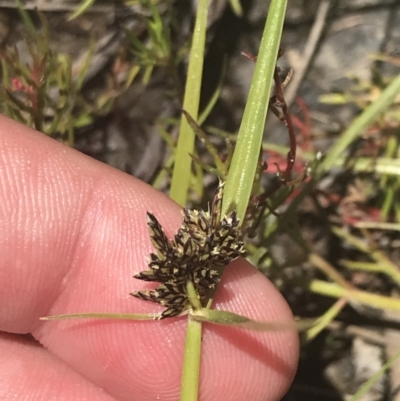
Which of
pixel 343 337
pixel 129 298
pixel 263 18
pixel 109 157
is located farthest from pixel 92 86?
pixel 343 337

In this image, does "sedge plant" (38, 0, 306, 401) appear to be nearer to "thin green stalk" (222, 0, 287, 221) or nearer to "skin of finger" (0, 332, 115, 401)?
"thin green stalk" (222, 0, 287, 221)

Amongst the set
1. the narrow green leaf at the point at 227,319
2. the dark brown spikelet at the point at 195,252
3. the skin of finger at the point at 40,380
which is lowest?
the skin of finger at the point at 40,380

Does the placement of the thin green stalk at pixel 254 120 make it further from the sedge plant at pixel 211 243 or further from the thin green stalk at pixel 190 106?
the thin green stalk at pixel 190 106

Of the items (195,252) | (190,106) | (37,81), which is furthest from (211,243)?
(37,81)

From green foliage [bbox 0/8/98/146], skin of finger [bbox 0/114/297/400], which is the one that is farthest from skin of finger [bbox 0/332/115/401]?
green foliage [bbox 0/8/98/146]

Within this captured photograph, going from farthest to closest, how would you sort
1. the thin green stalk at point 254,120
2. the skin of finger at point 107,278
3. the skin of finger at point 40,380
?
the skin of finger at point 40,380
the skin of finger at point 107,278
the thin green stalk at point 254,120

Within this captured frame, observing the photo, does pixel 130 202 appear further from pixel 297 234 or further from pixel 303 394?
pixel 303 394

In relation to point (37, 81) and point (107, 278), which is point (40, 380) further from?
point (37, 81)

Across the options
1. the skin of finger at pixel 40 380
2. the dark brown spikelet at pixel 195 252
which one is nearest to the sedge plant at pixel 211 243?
the dark brown spikelet at pixel 195 252
